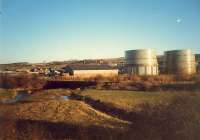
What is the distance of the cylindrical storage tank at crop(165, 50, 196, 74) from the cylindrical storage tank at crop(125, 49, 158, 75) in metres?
2.39

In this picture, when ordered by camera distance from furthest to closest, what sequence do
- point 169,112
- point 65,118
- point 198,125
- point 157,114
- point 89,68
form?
1. point 89,68
2. point 65,118
3. point 157,114
4. point 169,112
5. point 198,125

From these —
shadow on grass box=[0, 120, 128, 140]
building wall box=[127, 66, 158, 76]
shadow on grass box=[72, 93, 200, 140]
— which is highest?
building wall box=[127, 66, 158, 76]

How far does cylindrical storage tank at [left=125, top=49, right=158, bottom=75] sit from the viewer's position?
40.9 meters

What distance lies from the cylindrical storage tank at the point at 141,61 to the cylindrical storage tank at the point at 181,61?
239cm

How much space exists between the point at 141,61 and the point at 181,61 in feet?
17.2

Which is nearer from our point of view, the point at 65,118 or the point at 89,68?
the point at 65,118

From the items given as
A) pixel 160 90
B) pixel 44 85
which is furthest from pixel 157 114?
pixel 44 85

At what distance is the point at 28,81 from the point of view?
3516 centimetres

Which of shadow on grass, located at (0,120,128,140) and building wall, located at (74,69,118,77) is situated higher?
building wall, located at (74,69,118,77)

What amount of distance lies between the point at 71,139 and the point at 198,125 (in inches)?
167

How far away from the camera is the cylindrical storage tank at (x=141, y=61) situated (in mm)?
40875

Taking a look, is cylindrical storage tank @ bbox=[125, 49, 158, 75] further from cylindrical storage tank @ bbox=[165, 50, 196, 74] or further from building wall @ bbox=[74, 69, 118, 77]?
building wall @ bbox=[74, 69, 118, 77]

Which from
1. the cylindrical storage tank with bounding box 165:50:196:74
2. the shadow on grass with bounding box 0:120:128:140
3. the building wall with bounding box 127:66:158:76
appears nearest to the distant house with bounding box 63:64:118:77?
the building wall with bounding box 127:66:158:76

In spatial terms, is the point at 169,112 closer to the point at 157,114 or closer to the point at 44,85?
the point at 157,114
